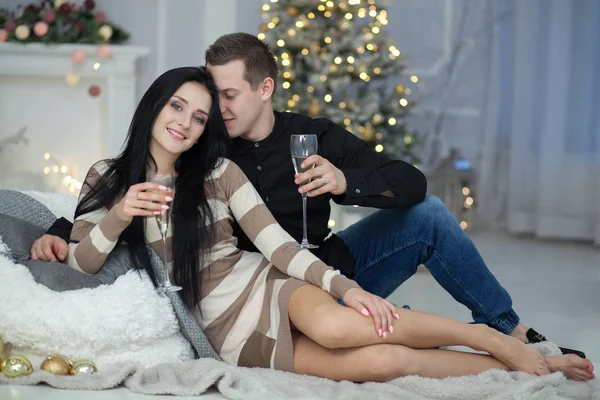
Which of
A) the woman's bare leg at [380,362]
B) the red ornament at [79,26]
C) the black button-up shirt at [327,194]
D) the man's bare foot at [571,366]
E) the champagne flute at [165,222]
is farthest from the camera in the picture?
the red ornament at [79,26]

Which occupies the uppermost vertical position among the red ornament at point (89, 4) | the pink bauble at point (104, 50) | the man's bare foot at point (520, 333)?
the red ornament at point (89, 4)

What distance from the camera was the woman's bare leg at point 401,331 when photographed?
2188mm

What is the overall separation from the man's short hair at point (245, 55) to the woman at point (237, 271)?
16 cm

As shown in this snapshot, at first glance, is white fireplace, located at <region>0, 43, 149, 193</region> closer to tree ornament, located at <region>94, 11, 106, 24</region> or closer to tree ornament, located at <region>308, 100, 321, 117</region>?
tree ornament, located at <region>94, 11, 106, 24</region>

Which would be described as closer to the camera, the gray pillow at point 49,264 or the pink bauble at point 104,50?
the gray pillow at point 49,264

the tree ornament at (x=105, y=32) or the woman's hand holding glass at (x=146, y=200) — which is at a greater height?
the tree ornament at (x=105, y=32)

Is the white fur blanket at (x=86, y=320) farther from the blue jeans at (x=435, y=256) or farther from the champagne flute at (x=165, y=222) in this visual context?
the blue jeans at (x=435, y=256)

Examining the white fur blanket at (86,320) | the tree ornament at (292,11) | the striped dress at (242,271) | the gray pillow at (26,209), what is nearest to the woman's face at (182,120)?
the striped dress at (242,271)

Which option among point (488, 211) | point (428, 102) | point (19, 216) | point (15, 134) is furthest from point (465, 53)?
point (19, 216)

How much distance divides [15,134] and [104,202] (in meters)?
3.58

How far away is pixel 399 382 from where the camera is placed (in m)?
2.22

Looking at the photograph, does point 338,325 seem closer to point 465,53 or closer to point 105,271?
point 105,271

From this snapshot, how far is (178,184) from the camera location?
8.07 feet

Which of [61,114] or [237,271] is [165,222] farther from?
[61,114]
